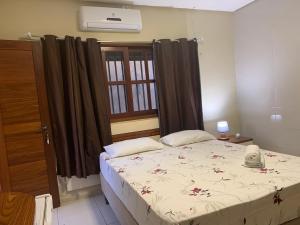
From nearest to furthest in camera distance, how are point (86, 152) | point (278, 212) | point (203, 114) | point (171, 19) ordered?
point (278, 212), point (86, 152), point (171, 19), point (203, 114)

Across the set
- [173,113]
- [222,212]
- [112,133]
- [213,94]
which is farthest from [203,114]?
[222,212]

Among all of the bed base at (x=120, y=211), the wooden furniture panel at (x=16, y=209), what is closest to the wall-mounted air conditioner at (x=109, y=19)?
the bed base at (x=120, y=211)

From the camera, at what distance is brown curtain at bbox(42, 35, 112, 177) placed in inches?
108

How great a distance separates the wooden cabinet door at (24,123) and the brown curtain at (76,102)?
0.11 m

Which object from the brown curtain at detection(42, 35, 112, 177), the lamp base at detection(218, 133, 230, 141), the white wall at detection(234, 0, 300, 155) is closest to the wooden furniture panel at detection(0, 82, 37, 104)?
the brown curtain at detection(42, 35, 112, 177)

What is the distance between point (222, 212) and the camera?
1.37 m

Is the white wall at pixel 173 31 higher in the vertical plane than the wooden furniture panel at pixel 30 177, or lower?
higher

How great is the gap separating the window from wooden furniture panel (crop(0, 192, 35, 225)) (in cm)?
228

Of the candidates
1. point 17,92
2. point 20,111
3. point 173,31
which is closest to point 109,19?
point 173,31

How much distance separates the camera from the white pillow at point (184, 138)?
118 inches

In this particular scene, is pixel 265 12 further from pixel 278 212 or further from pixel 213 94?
pixel 278 212

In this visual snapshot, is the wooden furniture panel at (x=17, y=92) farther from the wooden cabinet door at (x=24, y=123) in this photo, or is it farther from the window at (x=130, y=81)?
the window at (x=130, y=81)

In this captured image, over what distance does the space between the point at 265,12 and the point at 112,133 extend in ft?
8.54

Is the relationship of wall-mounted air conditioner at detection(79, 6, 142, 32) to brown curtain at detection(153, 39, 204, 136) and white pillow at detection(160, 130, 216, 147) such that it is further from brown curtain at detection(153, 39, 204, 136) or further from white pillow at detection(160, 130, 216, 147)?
white pillow at detection(160, 130, 216, 147)
